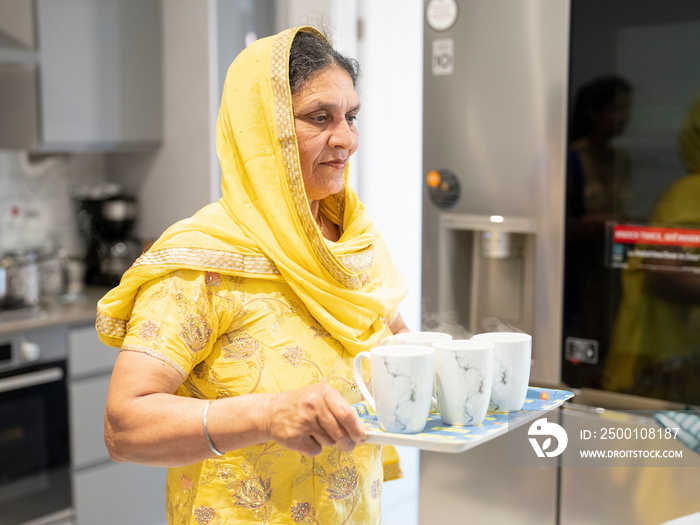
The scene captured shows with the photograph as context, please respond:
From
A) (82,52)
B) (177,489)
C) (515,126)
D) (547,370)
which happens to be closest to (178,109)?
(82,52)

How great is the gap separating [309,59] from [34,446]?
5.94ft

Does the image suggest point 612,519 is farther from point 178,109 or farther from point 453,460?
point 178,109

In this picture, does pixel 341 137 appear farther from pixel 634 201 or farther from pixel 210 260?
Answer: pixel 634 201

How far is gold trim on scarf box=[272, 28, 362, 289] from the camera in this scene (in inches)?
46.0

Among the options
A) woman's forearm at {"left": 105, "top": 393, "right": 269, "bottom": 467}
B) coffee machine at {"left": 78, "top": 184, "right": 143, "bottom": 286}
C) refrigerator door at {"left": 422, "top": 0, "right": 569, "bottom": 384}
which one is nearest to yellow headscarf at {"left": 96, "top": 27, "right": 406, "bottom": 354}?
woman's forearm at {"left": 105, "top": 393, "right": 269, "bottom": 467}

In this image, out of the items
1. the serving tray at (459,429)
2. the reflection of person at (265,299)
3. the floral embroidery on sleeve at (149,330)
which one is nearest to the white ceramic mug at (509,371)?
the serving tray at (459,429)

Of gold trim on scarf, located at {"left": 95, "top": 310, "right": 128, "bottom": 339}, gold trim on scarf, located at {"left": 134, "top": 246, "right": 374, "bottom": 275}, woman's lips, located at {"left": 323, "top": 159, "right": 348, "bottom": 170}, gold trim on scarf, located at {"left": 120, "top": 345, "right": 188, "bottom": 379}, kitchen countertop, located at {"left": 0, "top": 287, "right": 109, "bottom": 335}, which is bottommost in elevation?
kitchen countertop, located at {"left": 0, "top": 287, "right": 109, "bottom": 335}

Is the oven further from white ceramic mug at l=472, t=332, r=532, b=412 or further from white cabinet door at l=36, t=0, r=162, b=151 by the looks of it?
white ceramic mug at l=472, t=332, r=532, b=412

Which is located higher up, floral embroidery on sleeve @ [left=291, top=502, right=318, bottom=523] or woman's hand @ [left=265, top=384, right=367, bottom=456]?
woman's hand @ [left=265, top=384, right=367, bottom=456]

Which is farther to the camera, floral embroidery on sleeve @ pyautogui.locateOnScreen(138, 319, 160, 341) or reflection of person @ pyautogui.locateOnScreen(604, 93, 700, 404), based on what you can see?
reflection of person @ pyautogui.locateOnScreen(604, 93, 700, 404)

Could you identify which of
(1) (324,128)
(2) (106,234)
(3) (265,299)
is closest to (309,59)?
(1) (324,128)

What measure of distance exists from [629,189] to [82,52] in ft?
6.26

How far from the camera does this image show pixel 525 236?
1854 millimetres

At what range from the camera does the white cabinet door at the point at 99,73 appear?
2578 mm
